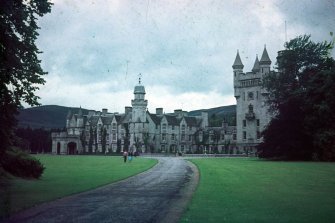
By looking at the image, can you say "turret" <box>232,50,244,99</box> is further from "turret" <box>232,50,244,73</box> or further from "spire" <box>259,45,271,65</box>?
"spire" <box>259,45,271,65</box>

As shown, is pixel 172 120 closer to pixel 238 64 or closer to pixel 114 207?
pixel 238 64

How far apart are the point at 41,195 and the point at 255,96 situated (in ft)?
259

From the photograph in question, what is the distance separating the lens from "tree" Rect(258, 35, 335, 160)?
5028 cm

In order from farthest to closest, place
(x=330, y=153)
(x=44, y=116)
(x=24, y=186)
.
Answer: (x=44, y=116) < (x=330, y=153) < (x=24, y=186)

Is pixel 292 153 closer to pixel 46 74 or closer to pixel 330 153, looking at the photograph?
A: pixel 330 153

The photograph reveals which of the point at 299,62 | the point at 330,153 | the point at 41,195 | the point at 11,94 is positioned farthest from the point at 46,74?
the point at 299,62

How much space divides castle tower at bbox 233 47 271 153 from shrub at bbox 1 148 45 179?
69.2m

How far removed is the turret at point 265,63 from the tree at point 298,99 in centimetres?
2838

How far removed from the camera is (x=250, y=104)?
9206 cm

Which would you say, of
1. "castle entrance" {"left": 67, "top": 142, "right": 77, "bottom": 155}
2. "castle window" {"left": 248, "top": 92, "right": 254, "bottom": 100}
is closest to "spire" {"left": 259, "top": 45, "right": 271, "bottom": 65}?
"castle window" {"left": 248, "top": 92, "right": 254, "bottom": 100}

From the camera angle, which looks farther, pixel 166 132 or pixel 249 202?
pixel 166 132

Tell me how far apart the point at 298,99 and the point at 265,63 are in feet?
116

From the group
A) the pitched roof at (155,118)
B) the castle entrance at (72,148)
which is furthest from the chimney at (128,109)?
the castle entrance at (72,148)

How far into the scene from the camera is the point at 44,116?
645 feet
